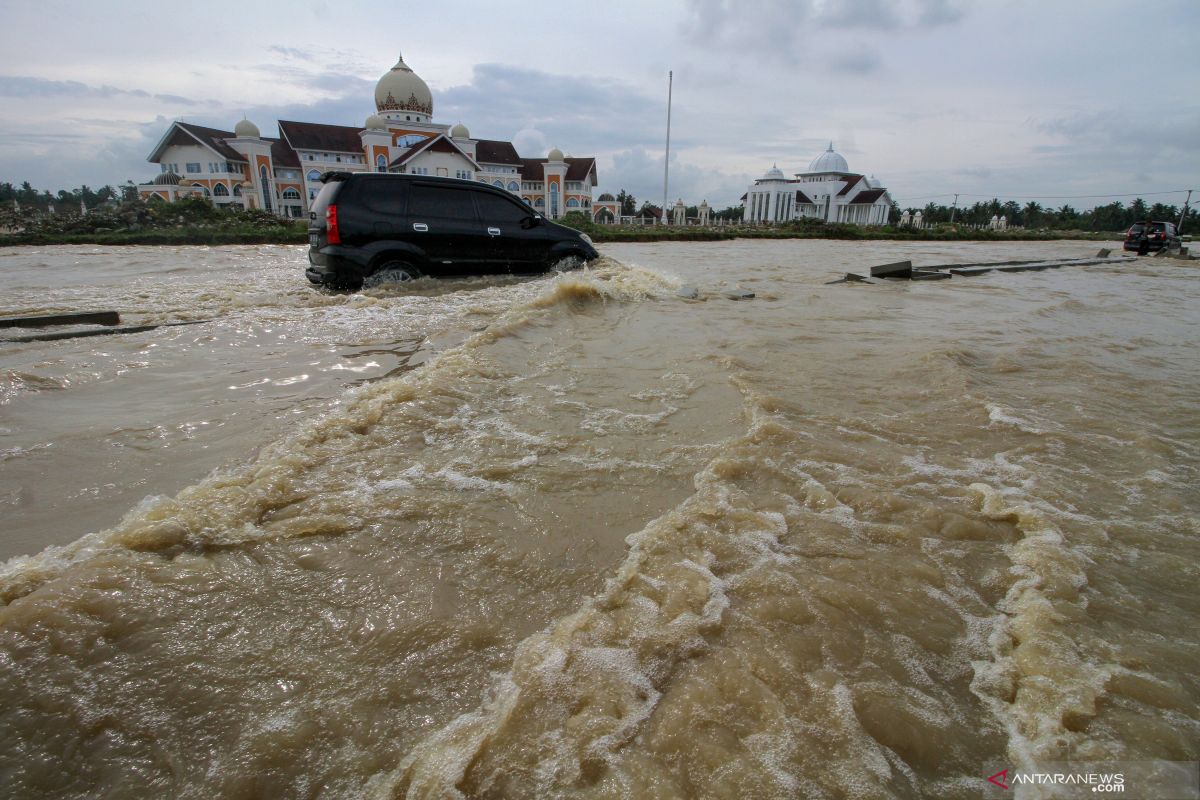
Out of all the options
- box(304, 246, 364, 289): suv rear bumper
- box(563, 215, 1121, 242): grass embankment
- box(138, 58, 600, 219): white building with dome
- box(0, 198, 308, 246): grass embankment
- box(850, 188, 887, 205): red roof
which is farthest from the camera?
box(850, 188, 887, 205): red roof

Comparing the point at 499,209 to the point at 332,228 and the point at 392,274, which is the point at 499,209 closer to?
the point at 392,274

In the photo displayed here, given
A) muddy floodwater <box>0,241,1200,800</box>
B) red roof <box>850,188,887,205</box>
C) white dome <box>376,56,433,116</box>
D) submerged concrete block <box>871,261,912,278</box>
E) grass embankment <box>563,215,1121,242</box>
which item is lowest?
muddy floodwater <box>0,241,1200,800</box>

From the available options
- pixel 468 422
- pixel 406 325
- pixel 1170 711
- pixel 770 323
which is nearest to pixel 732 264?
pixel 770 323

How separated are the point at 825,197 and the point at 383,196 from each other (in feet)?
269

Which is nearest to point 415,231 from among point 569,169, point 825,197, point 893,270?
point 893,270

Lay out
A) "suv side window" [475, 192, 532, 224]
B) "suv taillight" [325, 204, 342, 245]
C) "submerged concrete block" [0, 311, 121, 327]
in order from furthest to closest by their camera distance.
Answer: "suv side window" [475, 192, 532, 224], "suv taillight" [325, 204, 342, 245], "submerged concrete block" [0, 311, 121, 327]

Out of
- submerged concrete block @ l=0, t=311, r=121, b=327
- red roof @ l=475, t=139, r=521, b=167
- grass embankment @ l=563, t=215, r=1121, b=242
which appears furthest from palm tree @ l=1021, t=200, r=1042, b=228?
submerged concrete block @ l=0, t=311, r=121, b=327

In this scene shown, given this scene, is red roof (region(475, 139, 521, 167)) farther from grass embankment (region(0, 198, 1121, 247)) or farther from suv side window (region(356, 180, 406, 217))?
suv side window (region(356, 180, 406, 217))

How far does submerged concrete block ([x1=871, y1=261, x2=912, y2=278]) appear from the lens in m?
12.6

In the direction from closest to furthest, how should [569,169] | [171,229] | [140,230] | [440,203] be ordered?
[440,203]
[140,230]
[171,229]
[569,169]

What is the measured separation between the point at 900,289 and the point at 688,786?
11.8 m

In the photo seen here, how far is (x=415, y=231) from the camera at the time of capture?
7773 mm

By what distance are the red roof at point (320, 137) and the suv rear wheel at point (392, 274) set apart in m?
52.0

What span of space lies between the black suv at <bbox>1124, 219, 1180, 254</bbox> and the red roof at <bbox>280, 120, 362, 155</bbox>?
178ft
